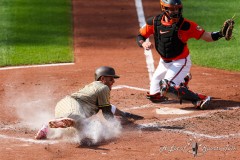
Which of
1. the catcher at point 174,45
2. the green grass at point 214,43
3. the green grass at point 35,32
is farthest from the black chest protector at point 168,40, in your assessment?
the green grass at point 35,32

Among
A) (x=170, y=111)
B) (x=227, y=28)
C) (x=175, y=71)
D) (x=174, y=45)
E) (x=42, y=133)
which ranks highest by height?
(x=227, y=28)

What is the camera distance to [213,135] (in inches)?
366

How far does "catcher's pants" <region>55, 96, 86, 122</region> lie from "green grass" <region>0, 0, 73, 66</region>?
490cm

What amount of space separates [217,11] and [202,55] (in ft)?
13.7

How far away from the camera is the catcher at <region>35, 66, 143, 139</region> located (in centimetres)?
918

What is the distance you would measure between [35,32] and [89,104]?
25.2ft

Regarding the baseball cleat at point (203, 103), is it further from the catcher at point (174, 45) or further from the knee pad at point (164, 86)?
the knee pad at point (164, 86)

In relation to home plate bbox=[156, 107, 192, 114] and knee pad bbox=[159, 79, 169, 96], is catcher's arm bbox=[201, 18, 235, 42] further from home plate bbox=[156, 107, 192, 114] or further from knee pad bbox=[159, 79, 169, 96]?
home plate bbox=[156, 107, 192, 114]

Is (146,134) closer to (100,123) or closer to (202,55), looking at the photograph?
(100,123)

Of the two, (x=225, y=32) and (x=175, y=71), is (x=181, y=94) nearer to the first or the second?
(x=175, y=71)

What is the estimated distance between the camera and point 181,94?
10711 mm

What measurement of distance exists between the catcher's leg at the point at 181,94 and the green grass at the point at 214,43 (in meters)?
3.09

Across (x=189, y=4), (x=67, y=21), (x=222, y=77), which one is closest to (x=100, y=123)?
(x=222, y=77)

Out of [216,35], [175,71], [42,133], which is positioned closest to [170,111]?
[175,71]
